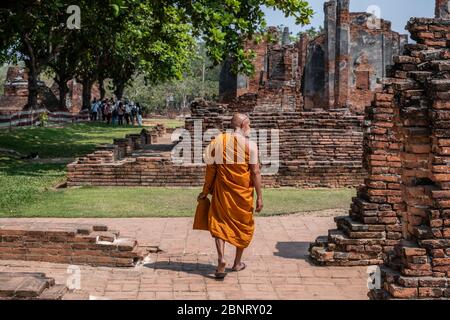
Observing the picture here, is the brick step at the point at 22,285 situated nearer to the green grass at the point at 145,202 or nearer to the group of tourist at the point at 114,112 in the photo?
the green grass at the point at 145,202

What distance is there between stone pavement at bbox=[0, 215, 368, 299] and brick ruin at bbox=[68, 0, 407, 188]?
3.88 m

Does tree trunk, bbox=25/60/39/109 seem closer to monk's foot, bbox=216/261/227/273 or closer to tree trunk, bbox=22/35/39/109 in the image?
tree trunk, bbox=22/35/39/109

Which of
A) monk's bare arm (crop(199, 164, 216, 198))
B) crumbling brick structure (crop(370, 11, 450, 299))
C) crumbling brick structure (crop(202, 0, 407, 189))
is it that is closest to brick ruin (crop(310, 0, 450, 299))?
crumbling brick structure (crop(370, 11, 450, 299))

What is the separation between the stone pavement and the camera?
16.3 feet

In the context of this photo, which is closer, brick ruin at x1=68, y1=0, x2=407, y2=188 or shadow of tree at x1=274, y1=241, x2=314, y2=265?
shadow of tree at x1=274, y1=241, x2=314, y2=265

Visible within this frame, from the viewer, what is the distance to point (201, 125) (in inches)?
526

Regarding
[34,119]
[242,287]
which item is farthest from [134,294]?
[34,119]

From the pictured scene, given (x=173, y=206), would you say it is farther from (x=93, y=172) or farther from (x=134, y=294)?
(x=134, y=294)

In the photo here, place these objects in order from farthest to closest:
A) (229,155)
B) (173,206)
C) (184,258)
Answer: (173,206) → (184,258) → (229,155)

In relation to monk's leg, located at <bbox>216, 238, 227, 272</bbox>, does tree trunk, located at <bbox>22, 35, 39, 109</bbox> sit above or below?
above

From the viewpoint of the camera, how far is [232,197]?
550cm

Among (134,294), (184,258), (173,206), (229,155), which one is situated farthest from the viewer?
(173,206)

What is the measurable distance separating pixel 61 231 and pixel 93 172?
5.41 m

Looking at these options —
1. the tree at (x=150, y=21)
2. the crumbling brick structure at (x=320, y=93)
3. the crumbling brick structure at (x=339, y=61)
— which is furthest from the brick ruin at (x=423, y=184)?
A: the crumbling brick structure at (x=339, y=61)
